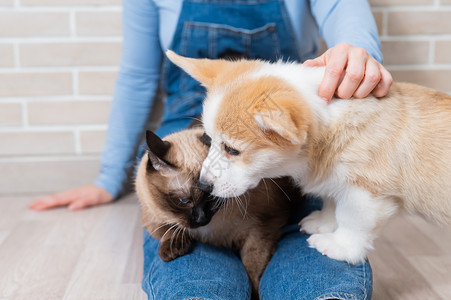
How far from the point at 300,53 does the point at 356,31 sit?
1.38 ft

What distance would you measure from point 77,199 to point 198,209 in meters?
0.96

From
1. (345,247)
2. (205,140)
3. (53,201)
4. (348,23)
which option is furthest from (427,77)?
(53,201)

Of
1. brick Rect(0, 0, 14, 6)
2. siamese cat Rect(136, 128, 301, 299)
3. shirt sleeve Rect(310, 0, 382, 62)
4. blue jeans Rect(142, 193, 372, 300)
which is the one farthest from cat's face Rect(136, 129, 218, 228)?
brick Rect(0, 0, 14, 6)

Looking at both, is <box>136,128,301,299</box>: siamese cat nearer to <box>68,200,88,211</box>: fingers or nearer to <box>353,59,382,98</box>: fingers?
<box>353,59,382,98</box>: fingers

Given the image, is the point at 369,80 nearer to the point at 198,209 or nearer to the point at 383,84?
the point at 383,84

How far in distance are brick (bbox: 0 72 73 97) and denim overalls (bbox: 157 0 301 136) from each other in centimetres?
65

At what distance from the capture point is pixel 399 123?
3.50ft

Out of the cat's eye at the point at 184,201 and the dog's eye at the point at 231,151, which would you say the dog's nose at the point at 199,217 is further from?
the dog's eye at the point at 231,151

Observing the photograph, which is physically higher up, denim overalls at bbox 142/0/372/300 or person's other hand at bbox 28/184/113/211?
denim overalls at bbox 142/0/372/300

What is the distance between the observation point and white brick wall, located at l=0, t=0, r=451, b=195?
1952 millimetres

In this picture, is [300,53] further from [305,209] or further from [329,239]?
[329,239]

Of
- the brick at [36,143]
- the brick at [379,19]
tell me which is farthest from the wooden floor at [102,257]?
the brick at [379,19]

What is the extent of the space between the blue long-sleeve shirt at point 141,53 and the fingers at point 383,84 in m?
Answer: 0.36

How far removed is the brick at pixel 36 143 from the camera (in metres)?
2.10
